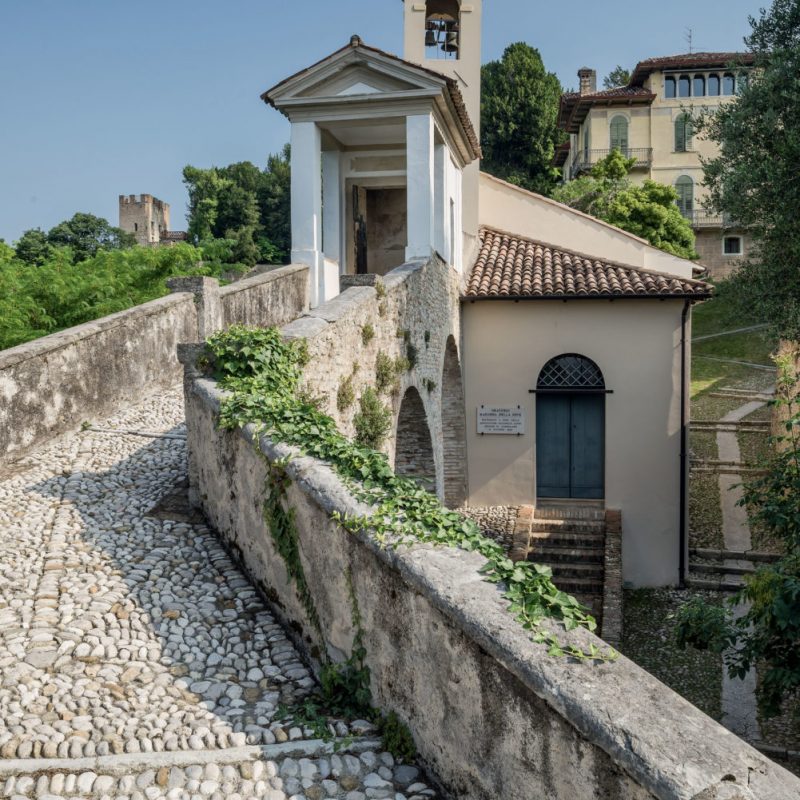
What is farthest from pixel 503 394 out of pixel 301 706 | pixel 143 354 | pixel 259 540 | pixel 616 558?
pixel 301 706

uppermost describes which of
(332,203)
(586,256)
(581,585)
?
(332,203)

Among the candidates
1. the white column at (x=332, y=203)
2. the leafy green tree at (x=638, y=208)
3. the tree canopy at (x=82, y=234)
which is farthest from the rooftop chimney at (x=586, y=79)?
the white column at (x=332, y=203)

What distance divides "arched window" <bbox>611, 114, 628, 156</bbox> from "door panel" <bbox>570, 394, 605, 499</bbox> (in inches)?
912

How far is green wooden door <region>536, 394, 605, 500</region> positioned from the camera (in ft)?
52.1

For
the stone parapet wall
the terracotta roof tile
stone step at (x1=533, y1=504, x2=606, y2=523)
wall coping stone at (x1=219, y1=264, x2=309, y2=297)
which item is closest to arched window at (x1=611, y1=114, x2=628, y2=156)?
the terracotta roof tile

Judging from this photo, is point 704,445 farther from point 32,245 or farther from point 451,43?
point 32,245

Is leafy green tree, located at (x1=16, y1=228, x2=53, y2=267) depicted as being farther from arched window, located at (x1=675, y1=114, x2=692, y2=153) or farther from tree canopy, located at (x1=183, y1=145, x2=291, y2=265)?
arched window, located at (x1=675, y1=114, x2=692, y2=153)

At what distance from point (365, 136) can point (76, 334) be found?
7132 millimetres

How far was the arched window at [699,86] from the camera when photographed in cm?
3478

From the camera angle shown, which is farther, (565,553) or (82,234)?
(82,234)

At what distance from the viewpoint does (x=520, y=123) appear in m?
40.9

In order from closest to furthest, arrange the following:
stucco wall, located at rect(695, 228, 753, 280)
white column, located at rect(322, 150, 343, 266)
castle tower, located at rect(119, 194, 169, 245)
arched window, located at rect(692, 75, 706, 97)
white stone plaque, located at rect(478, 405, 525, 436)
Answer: white column, located at rect(322, 150, 343, 266) < white stone plaque, located at rect(478, 405, 525, 436) < arched window, located at rect(692, 75, 706, 97) < stucco wall, located at rect(695, 228, 753, 280) < castle tower, located at rect(119, 194, 169, 245)

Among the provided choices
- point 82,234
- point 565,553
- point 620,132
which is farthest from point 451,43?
point 82,234

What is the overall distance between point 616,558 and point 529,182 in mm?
29443
